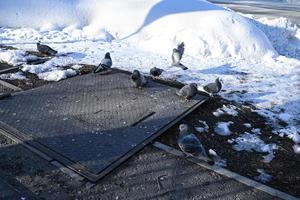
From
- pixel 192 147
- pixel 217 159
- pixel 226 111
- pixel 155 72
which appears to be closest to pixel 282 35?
pixel 155 72

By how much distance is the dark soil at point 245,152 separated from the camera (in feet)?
14.0

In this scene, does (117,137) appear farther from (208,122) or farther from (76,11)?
(76,11)

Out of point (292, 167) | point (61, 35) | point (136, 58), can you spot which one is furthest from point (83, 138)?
point (61, 35)

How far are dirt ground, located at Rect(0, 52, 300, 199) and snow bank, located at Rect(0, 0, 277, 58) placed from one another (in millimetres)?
3762

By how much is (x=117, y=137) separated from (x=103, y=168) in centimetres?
72

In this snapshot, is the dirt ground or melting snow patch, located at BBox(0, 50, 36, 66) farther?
melting snow patch, located at BBox(0, 50, 36, 66)

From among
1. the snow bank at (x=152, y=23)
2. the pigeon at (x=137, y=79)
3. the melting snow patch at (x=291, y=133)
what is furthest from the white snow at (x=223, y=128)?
the snow bank at (x=152, y=23)

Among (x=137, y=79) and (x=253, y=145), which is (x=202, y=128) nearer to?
(x=253, y=145)

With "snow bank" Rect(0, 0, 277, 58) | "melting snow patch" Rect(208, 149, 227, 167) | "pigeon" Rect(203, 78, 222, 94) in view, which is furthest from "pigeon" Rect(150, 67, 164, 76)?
"melting snow patch" Rect(208, 149, 227, 167)

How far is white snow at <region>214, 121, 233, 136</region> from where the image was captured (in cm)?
522

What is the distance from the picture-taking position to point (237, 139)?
510cm

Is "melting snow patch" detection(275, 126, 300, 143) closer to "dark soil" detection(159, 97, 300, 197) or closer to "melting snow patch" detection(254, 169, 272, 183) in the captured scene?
"dark soil" detection(159, 97, 300, 197)

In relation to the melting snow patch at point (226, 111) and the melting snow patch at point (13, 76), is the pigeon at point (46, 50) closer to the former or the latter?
the melting snow patch at point (13, 76)

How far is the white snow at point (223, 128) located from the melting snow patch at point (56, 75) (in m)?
3.06
